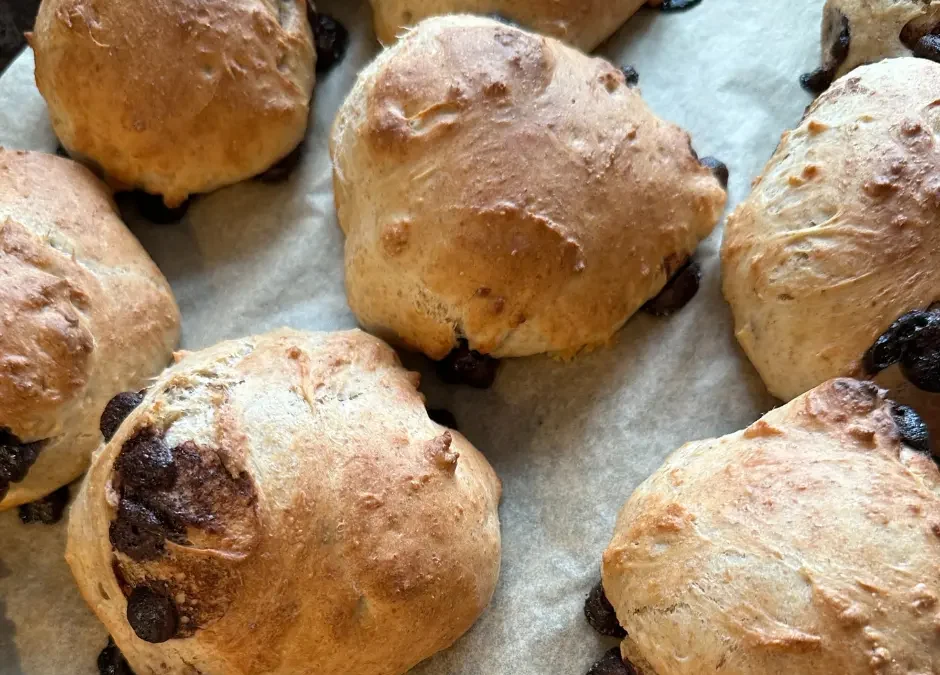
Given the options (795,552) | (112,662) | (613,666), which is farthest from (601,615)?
(112,662)

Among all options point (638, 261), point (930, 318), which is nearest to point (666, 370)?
point (638, 261)

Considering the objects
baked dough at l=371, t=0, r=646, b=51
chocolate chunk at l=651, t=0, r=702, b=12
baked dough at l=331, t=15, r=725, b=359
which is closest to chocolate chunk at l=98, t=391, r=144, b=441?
baked dough at l=331, t=15, r=725, b=359

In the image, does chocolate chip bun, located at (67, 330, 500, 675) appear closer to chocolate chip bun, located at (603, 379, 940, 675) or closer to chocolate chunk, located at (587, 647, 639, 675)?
chocolate chunk, located at (587, 647, 639, 675)

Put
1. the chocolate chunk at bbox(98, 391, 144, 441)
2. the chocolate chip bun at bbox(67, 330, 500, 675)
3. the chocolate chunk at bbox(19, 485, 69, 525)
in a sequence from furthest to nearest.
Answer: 1. the chocolate chunk at bbox(19, 485, 69, 525)
2. the chocolate chunk at bbox(98, 391, 144, 441)
3. the chocolate chip bun at bbox(67, 330, 500, 675)

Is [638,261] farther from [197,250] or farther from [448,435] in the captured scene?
[197,250]

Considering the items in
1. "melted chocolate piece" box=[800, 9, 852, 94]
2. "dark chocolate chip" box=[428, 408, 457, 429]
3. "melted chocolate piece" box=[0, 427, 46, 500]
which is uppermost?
"melted chocolate piece" box=[800, 9, 852, 94]

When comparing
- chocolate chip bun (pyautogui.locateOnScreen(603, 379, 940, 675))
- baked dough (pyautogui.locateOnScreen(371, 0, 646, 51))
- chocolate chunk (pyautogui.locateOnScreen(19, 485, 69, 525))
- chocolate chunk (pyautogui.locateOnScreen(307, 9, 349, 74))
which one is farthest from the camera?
chocolate chunk (pyautogui.locateOnScreen(307, 9, 349, 74))
